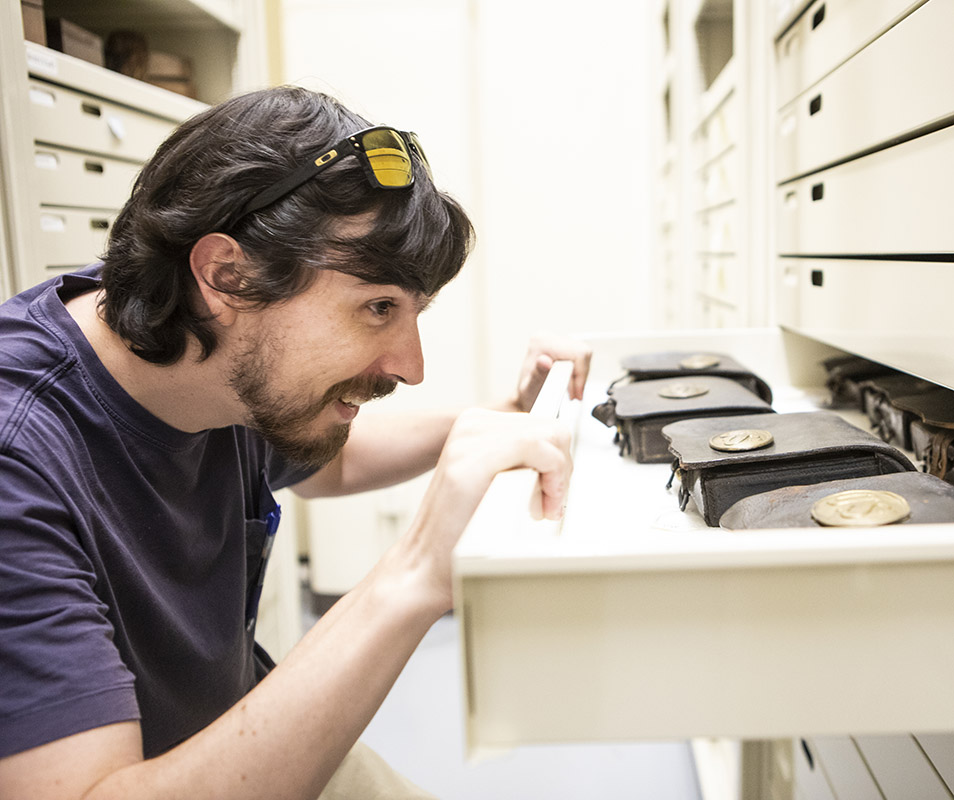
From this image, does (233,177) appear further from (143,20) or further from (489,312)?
(489,312)

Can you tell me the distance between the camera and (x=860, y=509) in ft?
1.94

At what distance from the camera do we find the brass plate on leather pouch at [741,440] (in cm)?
78

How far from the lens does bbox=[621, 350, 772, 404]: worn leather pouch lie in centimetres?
117

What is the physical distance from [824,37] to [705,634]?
96cm

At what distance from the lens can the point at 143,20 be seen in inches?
72.1

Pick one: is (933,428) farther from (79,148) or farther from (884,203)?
(79,148)

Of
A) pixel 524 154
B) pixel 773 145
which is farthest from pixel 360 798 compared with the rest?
pixel 524 154

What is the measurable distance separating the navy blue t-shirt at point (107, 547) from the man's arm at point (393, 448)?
0.14 metres

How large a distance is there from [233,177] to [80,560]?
1.32ft

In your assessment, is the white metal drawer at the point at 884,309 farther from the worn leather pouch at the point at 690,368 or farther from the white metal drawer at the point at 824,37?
the white metal drawer at the point at 824,37

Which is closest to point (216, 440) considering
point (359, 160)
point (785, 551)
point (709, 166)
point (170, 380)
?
point (170, 380)

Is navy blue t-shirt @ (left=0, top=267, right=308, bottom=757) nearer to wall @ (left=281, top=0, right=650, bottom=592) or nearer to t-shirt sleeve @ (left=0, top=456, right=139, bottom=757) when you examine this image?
t-shirt sleeve @ (left=0, top=456, right=139, bottom=757)

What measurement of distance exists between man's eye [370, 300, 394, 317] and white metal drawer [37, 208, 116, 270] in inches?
23.0

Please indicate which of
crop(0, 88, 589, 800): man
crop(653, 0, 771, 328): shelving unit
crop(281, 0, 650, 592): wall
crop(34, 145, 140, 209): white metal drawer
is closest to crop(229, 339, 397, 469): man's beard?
crop(0, 88, 589, 800): man
